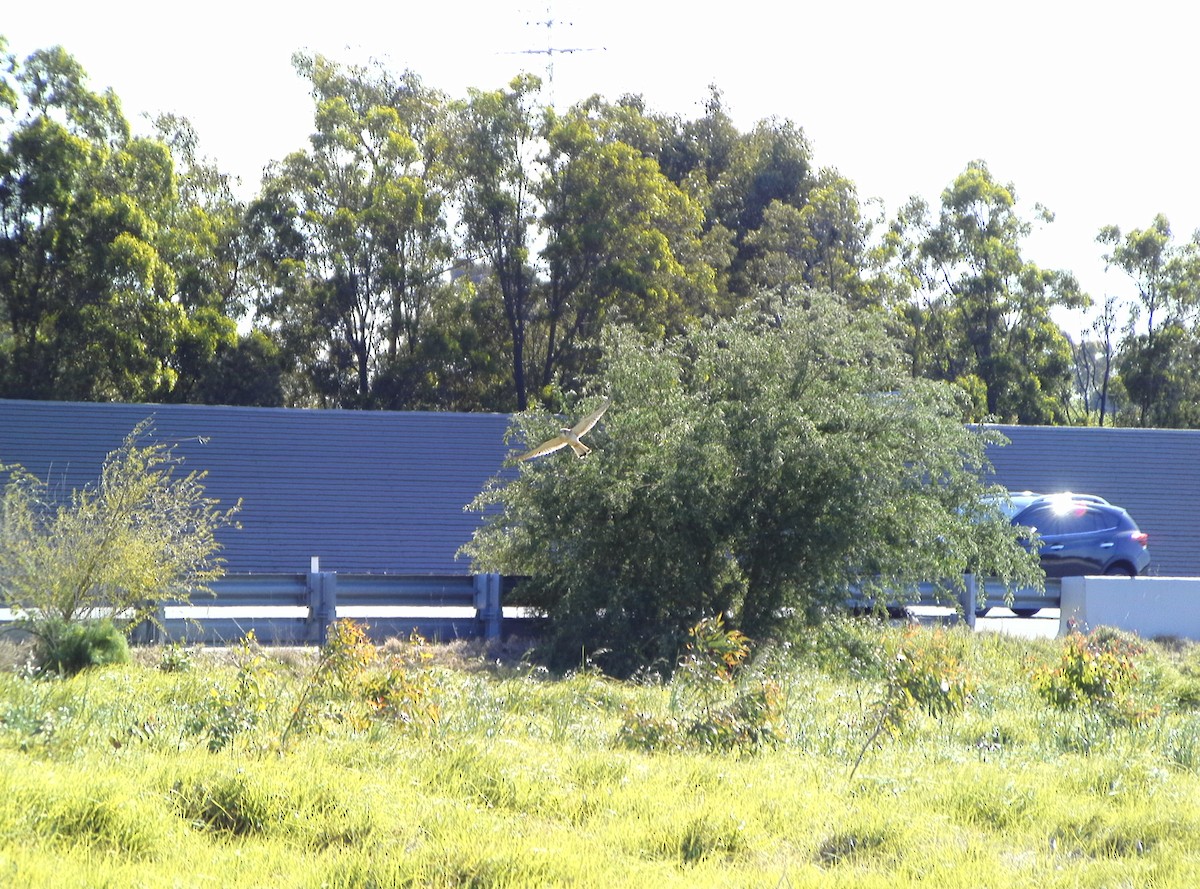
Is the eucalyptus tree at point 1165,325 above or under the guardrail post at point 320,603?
above

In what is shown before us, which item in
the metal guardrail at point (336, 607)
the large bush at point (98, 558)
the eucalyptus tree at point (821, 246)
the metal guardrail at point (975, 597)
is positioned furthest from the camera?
the eucalyptus tree at point (821, 246)

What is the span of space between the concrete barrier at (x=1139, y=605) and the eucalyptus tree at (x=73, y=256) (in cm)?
2037

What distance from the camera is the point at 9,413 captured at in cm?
2239

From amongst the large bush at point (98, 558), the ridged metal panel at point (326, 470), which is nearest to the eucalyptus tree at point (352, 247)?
the ridged metal panel at point (326, 470)

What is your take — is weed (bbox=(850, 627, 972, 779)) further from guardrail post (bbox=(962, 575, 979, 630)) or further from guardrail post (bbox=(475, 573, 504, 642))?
guardrail post (bbox=(962, 575, 979, 630))

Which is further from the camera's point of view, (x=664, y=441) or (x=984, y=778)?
(x=664, y=441)

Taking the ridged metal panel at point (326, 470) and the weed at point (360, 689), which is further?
the ridged metal panel at point (326, 470)

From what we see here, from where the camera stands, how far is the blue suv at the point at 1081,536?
1952 cm

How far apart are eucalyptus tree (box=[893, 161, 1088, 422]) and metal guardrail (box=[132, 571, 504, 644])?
80.6 ft

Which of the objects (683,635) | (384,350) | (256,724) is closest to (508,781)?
(256,724)

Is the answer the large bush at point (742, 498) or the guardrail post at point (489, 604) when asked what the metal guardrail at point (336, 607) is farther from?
the large bush at point (742, 498)

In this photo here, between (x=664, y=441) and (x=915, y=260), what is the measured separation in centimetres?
2617

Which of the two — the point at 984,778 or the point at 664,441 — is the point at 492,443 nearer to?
the point at 664,441

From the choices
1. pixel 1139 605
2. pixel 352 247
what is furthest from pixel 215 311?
pixel 1139 605
